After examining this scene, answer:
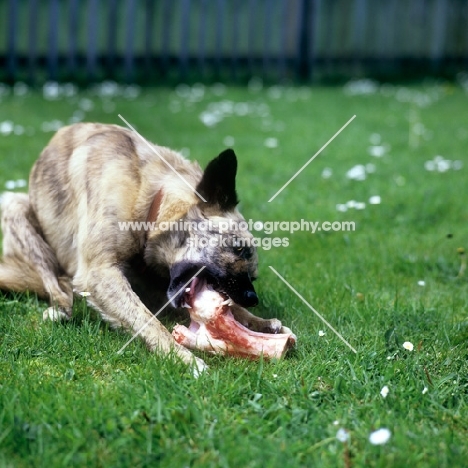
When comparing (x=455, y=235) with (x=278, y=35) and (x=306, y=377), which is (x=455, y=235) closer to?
(x=306, y=377)

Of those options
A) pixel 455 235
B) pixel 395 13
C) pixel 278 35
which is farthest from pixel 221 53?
pixel 455 235

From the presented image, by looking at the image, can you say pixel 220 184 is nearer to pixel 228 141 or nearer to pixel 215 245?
pixel 215 245

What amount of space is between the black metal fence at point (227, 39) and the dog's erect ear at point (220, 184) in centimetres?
931

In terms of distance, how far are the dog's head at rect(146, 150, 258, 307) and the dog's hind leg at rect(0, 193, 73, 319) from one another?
0.65 metres

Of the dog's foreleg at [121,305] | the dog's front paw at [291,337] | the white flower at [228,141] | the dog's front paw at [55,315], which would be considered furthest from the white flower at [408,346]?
the white flower at [228,141]

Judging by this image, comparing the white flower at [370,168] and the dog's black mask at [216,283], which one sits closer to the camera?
the dog's black mask at [216,283]

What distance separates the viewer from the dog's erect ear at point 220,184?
3.45 m

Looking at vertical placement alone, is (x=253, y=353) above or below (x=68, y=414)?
below

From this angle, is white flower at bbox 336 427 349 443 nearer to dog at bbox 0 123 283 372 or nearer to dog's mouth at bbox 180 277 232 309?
dog at bbox 0 123 283 372

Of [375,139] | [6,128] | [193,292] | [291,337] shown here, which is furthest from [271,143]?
[291,337]

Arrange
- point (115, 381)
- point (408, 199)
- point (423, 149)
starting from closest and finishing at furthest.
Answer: point (115, 381)
point (408, 199)
point (423, 149)

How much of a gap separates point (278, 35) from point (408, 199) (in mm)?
9038

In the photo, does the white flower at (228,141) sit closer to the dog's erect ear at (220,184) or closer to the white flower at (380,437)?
the dog's erect ear at (220,184)

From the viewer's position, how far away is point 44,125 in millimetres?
8125
